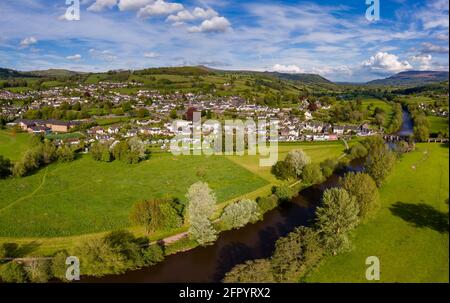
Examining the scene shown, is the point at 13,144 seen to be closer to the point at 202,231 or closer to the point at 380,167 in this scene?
the point at 202,231

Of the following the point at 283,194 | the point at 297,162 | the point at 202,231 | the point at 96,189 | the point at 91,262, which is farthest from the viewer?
the point at 297,162

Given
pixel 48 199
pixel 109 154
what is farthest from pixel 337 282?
pixel 109 154

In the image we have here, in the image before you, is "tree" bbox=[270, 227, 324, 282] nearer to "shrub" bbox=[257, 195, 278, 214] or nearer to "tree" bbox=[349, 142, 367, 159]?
"shrub" bbox=[257, 195, 278, 214]

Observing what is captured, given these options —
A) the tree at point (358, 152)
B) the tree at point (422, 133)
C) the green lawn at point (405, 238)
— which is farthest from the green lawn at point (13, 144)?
the tree at point (422, 133)

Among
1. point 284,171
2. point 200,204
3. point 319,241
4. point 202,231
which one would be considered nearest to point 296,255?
point 319,241

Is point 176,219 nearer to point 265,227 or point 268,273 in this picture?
point 265,227

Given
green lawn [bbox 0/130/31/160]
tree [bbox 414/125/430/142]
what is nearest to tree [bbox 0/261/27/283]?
green lawn [bbox 0/130/31/160]

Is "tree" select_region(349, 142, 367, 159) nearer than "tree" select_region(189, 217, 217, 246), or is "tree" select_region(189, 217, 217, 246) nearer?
"tree" select_region(189, 217, 217, 246)
